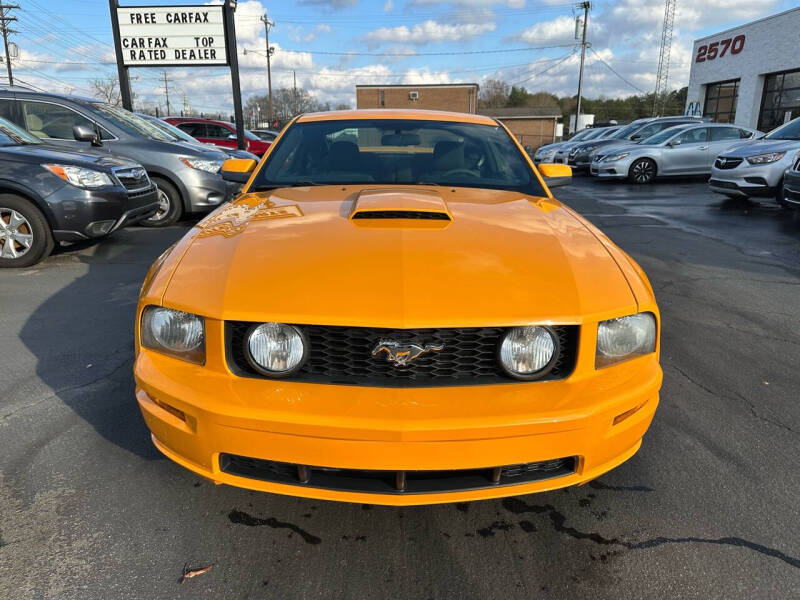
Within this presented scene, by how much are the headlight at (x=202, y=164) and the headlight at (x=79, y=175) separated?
7.13ft

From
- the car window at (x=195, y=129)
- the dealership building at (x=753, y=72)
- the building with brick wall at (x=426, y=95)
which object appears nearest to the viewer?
the car window at (x=195, y=129)

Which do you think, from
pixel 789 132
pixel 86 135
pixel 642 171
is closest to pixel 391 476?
pixel 86 135

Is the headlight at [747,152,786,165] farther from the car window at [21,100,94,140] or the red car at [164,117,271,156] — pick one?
the red car at [164,117,271,156]

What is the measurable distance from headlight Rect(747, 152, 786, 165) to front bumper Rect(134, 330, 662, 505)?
31.6 feet

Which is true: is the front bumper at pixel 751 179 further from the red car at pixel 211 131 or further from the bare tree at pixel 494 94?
the bare tree at pixel 494 94

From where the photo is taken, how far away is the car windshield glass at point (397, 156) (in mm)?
3055

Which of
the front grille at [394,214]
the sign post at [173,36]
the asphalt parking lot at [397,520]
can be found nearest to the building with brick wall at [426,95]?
the sign post at [173,36]

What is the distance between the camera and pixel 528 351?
174 centimetres

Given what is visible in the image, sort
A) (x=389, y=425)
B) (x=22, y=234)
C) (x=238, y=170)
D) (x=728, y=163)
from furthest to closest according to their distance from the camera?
(x=728, y=163) → (x=22, y=234) → (x=238, y=170) → (x=389, y=425)

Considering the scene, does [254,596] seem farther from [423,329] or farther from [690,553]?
[690,553]

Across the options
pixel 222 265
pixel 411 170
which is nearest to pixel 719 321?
pixel 411 170

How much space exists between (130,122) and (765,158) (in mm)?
10310

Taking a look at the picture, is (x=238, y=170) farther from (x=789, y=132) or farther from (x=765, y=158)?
(x=789, y=132)

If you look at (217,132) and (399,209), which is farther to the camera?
(217,132)
